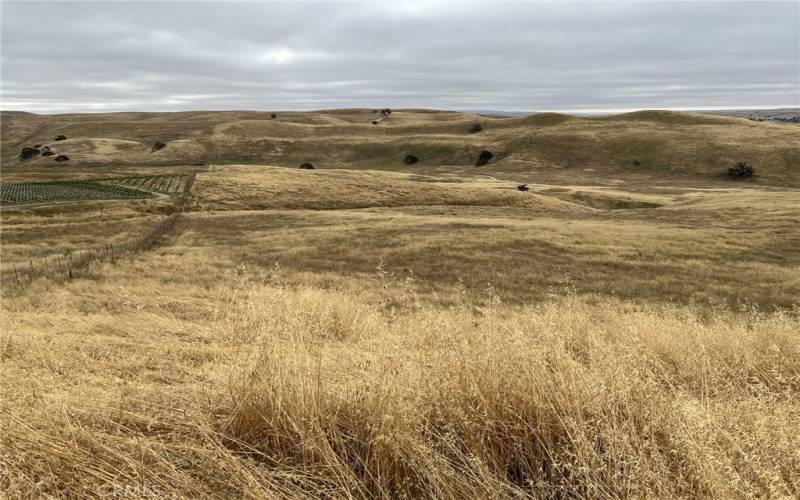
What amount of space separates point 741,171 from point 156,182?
88709mm

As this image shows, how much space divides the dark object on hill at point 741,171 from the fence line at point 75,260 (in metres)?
80.8

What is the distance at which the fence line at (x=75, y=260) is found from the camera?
1889 cm

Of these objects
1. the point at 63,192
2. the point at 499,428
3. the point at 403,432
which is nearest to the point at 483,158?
the point at 63,192

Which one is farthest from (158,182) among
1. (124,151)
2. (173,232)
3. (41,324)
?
(41,324)

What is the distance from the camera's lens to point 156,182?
67.1 m

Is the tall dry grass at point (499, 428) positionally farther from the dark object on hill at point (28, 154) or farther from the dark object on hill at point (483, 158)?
the dark object on hill at point (28, 154)

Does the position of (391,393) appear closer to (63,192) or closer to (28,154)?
(63,192)

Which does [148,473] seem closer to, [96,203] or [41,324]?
[41,324]

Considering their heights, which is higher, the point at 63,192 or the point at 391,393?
the point at 63,192

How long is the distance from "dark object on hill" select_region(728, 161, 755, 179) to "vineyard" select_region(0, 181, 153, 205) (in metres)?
84.2

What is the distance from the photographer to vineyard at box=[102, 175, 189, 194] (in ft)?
198

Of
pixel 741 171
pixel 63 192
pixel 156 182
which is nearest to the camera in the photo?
pixel 63 192

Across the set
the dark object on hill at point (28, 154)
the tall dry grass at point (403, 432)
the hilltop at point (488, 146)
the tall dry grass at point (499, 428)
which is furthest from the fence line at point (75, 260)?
the dark object on hill at point (28, 154)

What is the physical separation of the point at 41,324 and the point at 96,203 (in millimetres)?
46077
